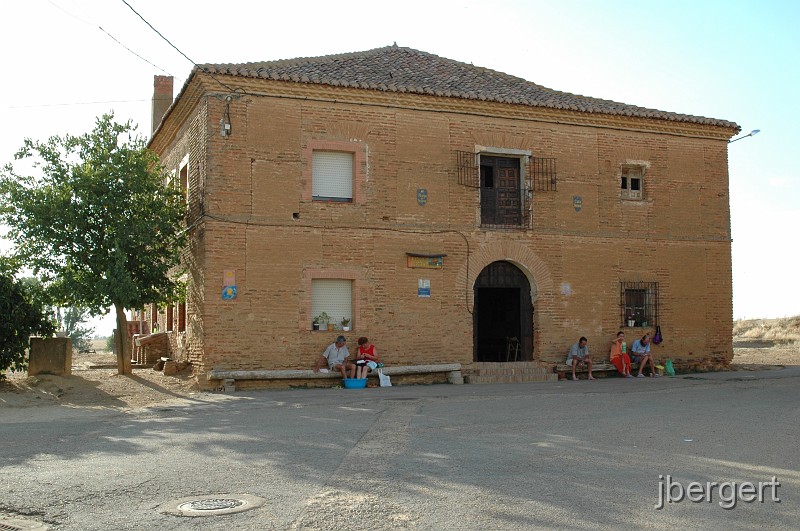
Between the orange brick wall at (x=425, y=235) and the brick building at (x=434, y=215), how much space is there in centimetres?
4

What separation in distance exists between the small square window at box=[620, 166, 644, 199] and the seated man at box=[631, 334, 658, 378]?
3.79 m

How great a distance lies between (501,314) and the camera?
70.2 ft

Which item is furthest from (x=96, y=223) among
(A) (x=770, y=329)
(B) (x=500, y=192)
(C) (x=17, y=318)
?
(A) (x=770, y=329)

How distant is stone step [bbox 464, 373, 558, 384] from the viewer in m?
18.7

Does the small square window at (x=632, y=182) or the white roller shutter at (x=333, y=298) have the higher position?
the small square window at (x=632, y=182)

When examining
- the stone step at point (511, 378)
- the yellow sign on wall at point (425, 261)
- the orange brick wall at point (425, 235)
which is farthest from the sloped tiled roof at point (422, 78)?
the stone step at point (511, 378)

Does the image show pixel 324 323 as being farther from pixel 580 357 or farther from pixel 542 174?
pixel 542 174

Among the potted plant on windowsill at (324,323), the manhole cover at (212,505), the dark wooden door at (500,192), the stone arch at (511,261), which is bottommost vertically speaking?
the manhole cover at (212,505)

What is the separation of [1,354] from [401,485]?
38.5 feet

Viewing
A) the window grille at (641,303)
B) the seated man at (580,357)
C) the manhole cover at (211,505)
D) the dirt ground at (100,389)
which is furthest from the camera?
the window grille at (641,303)

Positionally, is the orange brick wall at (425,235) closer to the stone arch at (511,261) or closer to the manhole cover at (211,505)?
the stone arch at (511,261)

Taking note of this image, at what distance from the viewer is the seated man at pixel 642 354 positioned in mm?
20125

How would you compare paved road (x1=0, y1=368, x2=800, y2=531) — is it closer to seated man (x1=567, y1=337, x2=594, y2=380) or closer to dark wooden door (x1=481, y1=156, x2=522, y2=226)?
seated man (x1=567, y1=337, x2=594, y2=380)

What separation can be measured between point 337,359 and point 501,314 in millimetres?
5834
